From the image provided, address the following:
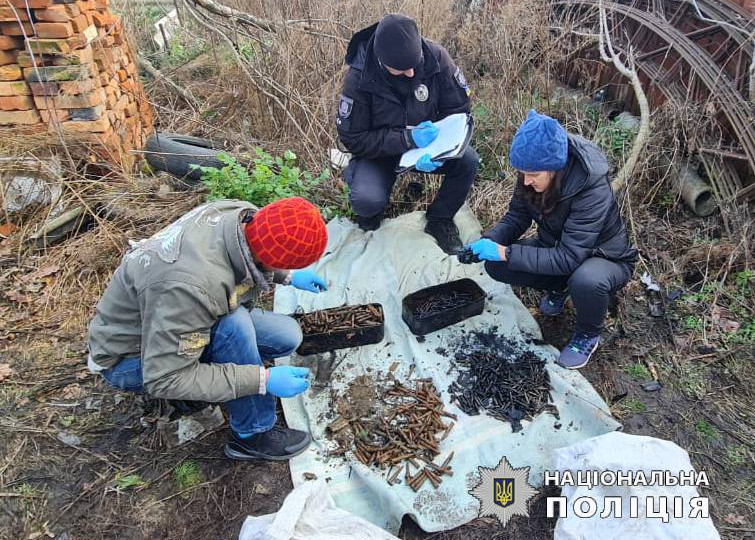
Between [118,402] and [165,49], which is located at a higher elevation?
[165,49]

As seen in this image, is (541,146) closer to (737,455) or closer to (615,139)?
(737,455)

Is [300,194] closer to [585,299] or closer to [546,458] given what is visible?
[585,299]

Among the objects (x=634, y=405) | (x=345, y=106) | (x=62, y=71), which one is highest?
(x=62, y=71)

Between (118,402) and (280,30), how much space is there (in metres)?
4.60

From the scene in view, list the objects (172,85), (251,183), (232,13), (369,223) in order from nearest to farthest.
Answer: (251,183) → (369,223) → (232,13) → (172,85)

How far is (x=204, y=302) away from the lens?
2268 millimetres

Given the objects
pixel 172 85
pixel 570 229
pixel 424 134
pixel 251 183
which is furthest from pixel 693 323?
pixel 172 85

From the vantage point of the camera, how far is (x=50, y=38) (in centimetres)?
432

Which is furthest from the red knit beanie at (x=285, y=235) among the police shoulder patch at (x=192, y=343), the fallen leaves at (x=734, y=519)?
the fallen leaves at (x=734, y=519)

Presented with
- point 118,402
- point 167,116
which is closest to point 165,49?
point 167,116

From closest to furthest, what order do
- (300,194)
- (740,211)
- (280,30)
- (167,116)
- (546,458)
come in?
(546,458), (740,211), (300,194), (280,30), (167,116)

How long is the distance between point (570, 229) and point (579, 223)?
69 mm

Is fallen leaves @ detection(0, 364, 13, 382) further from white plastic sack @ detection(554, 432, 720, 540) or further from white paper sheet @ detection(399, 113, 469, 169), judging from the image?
white plastic sack @ detection(554, 432, 720, 540)

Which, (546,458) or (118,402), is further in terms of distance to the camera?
(118,402)
